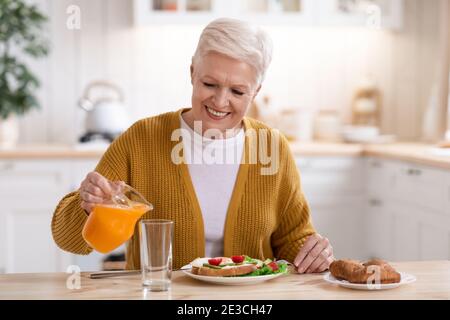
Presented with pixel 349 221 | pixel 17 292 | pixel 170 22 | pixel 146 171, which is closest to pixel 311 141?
pixel 349 221

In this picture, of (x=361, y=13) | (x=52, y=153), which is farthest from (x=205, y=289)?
(x=361, y=13)

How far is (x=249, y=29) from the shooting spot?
169 cm

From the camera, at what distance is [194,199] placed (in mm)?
1817

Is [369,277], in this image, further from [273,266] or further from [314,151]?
[314,151]

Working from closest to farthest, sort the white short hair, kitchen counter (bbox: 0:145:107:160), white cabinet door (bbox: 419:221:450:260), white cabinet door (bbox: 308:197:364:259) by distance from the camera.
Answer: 1. the white short hair
2. white cabinet door (bbox: 419:221:450:260)
3. kitchen counter (bbox: 0:145:107:160)
4. white cabinet door (bbox: 308:197:364:259)

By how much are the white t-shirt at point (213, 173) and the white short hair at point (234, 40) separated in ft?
0.84

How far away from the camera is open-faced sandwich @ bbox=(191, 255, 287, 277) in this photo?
1.42 meters

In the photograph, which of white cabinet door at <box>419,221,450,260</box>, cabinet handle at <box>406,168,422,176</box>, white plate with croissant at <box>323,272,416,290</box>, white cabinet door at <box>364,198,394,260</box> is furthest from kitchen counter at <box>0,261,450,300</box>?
white cabinet door at <box>364,198,394,260</box>

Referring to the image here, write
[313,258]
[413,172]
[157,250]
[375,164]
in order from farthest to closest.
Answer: [375,164]
[413,172]
[313,258]
[157,250]

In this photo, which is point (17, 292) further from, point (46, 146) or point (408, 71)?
point (408, 71)

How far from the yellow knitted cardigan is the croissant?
0.37 m

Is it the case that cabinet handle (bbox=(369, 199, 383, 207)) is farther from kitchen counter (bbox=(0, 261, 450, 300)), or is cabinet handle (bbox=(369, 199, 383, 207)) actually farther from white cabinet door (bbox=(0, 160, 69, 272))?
kitchen counter (bbox=(0, 261, 450, 300))

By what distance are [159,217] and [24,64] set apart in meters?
2.42

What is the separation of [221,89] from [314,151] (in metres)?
2.06
